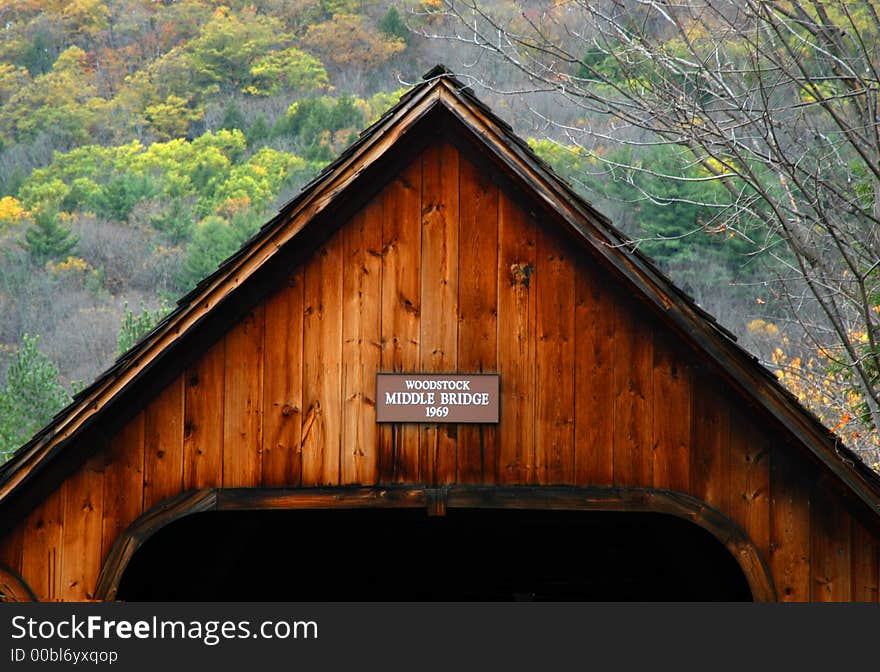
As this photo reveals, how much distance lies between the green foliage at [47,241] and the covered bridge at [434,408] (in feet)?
156

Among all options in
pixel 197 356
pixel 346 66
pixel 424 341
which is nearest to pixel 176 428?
pixel 197 356

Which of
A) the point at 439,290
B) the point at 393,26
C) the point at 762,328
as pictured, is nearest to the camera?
the point at 439,290

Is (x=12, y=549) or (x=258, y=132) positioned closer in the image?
(x=12, y=549)

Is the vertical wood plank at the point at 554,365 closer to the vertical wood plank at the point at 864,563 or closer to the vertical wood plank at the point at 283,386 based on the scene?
the vertical wood plank at the point at 283,386

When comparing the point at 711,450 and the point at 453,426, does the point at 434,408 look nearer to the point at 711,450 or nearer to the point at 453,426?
the point at 453,426

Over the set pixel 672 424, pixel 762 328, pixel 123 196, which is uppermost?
pixel 123 196

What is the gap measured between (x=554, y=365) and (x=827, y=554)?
1762mm

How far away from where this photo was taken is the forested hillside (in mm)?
46500

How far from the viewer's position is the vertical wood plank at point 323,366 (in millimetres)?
6074

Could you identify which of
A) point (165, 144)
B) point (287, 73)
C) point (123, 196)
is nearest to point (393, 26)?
point (287, 73)

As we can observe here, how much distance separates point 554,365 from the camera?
240 inches

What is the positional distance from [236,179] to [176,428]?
5098 centimetres

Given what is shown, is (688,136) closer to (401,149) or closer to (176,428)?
(401,149)

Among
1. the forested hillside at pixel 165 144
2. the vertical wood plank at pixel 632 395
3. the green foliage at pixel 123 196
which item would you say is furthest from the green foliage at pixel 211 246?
the vertical wood plank at pixel 632 395
